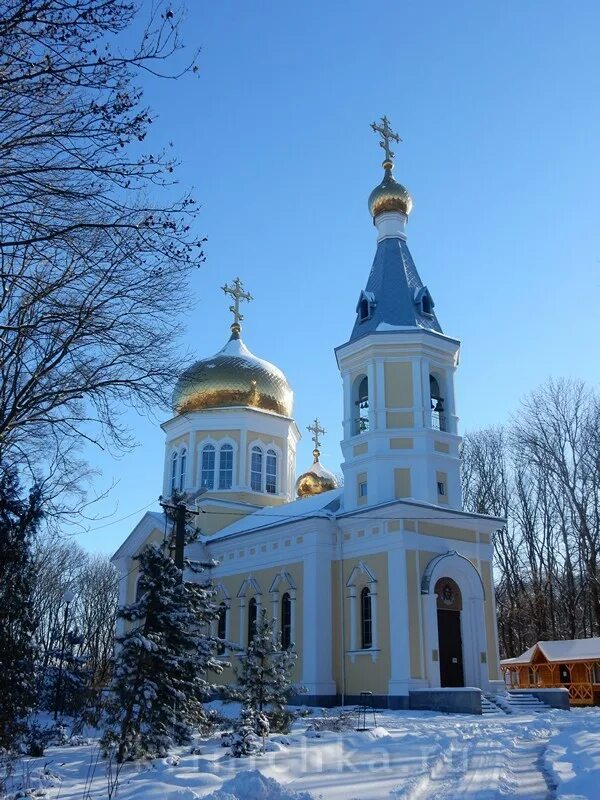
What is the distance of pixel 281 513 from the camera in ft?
85.6

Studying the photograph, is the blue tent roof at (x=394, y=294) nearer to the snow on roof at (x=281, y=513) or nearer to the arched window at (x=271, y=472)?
the snow on roof at (x=281, y=513)

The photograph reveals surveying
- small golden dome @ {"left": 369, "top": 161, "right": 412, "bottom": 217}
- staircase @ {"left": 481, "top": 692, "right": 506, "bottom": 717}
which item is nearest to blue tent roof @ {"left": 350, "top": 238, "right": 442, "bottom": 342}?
small golden dome @ {"left": 369, "top": 161, "right": 412, "bottom": 217}

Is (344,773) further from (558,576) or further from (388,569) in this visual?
(558,576)

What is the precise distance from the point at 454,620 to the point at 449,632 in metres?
0.39

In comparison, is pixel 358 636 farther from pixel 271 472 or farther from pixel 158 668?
pixel 158 668

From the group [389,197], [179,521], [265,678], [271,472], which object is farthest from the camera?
[271,472]

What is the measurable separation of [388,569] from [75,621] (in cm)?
2838

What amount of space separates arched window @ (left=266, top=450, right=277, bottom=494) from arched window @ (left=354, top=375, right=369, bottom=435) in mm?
7684

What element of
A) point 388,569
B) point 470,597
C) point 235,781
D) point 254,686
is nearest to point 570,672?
point 470,597

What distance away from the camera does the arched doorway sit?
19.9 metres

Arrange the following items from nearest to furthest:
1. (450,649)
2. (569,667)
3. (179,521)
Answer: (179,521), (450,649), (569,667)

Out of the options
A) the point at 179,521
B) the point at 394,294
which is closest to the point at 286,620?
the point at 179,521

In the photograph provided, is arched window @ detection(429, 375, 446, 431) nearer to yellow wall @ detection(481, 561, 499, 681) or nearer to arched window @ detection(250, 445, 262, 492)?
yellow wall @ detection(481, 561, 499, 681)

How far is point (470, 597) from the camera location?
20.8 m
